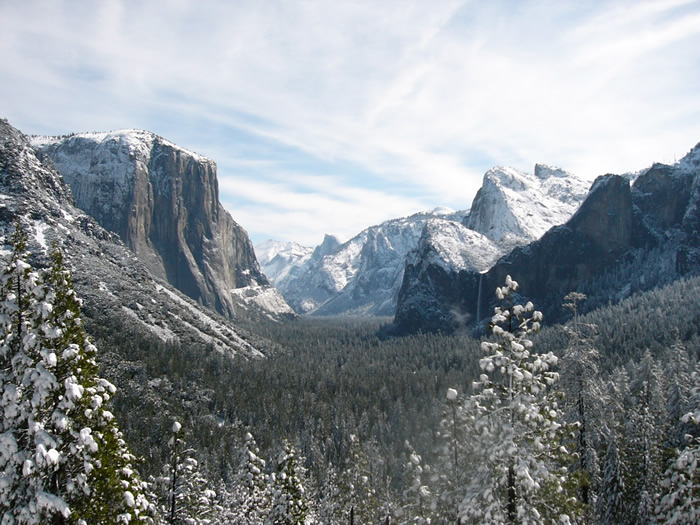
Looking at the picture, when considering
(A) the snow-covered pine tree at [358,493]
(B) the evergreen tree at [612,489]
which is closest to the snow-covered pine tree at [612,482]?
(B) the evergreen tree at [612,489]

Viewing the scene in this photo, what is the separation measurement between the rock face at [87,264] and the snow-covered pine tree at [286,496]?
131 m

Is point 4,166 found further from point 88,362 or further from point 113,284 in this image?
point 88,362

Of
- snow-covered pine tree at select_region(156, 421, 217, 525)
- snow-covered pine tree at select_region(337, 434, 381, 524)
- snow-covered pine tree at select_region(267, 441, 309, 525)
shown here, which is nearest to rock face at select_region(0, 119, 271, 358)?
snow-covered pine tree at select_region(156, 421, 217, 525)

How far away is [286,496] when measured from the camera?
29375 millimetres

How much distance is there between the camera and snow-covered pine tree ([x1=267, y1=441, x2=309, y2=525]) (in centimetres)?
2917

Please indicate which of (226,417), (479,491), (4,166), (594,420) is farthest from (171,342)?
(479,491)

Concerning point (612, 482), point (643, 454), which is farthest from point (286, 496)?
point (612, 482)

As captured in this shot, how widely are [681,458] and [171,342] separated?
160296 millimetres

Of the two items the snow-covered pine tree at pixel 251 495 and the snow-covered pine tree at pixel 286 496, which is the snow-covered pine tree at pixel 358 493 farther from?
the snow-covered pine tree at pixel 251 495

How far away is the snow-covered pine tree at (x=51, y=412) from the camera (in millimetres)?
13766

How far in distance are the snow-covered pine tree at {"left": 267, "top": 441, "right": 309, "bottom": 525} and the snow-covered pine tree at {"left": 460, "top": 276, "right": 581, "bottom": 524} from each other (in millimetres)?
18230

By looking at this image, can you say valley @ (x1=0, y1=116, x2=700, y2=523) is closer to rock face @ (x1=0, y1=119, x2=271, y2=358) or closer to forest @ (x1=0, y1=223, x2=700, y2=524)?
Result: forest @ (x1=0, y1=223, x2=700, y2=524)

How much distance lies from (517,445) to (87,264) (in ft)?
623

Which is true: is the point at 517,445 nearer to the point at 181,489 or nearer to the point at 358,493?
the point at 181,489
